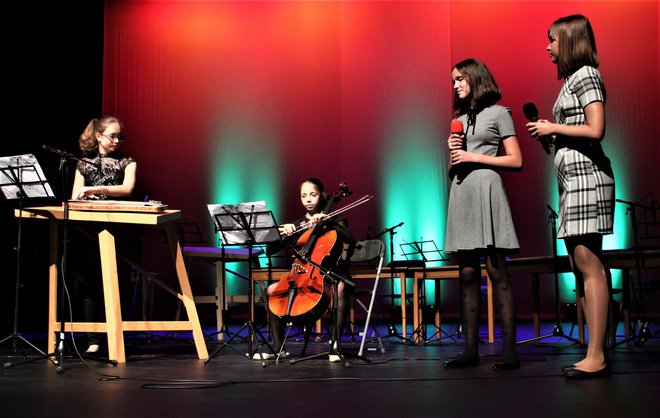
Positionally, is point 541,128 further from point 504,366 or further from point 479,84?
point 504,366

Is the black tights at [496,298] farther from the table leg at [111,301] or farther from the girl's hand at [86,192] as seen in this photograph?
the girl's hand at [86,192]

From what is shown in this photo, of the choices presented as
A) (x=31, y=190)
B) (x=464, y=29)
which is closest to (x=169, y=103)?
(x=464, y=29)

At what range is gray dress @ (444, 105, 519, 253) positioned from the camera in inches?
129

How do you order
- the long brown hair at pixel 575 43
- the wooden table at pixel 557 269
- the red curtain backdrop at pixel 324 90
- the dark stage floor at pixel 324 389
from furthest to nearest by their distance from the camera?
the red curtain backdrop at pixel 324 90, the wooden table at pixel 557 269, the long brown hair at pixel 575 43, the dark stage floor at pixel 324 389

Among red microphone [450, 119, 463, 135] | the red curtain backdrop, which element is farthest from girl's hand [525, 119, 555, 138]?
the red curtain backdrop

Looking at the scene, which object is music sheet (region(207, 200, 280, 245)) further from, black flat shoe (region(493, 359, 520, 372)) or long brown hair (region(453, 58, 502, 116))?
black flat shoe (region(493, 359, 520, 372))

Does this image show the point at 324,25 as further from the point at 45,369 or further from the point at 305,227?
the point at 45,369

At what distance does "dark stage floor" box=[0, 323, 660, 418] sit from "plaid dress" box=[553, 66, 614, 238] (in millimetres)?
628

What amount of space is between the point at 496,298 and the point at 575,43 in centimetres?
121

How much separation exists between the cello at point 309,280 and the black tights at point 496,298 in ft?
2.78

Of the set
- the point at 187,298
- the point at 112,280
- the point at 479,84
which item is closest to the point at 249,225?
the point at 187,298

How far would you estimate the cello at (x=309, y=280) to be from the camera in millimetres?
3920

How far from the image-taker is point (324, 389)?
8.83 feet

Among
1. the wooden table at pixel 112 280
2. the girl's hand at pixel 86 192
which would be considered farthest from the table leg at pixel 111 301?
the girl's hand at pixel 86 192
